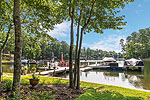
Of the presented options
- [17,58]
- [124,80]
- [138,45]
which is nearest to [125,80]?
[124,80]

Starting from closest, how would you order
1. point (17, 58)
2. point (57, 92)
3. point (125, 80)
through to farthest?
point (17, 58), point (57, 92), point (125, 80)

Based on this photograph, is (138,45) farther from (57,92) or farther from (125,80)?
(57,92)

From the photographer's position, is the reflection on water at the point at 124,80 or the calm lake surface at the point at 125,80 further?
the calm lake surface at the point at 125,80

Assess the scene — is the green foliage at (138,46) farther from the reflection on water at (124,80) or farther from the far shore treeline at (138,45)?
the reflection on water at (124,80)

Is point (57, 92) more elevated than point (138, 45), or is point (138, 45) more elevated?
point (138, 45)

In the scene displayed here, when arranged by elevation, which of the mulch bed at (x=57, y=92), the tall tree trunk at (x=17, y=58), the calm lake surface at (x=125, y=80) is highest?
the tall tree trunk at (x=17, y=58)

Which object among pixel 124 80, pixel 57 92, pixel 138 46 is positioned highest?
pixel 138 46

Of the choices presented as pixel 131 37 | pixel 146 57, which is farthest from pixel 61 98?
pixel 131 37

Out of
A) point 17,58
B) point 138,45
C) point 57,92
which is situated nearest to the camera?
point 17,58

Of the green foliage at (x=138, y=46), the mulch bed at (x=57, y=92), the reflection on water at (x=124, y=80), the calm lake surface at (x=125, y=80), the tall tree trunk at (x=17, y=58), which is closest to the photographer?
the tall tree trunk at (x=17, y=58)

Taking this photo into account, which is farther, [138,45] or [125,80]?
[138,45]

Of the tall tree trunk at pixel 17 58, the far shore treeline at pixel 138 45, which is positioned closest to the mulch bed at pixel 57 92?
the tall tree trunk at pixel 17 58

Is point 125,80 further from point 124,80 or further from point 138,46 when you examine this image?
point 138,46

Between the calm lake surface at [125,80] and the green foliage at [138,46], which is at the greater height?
the green foliage at [138,46]
